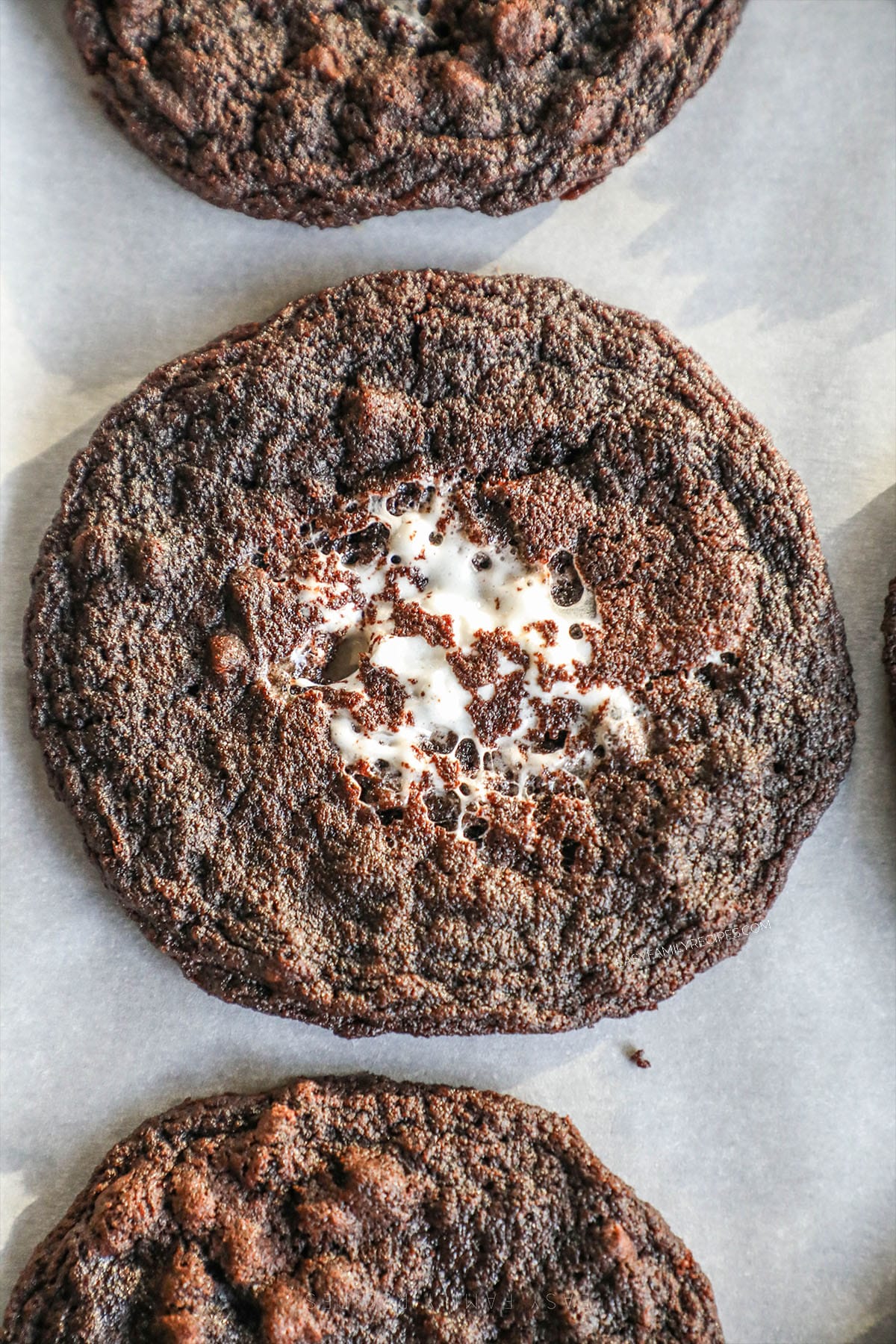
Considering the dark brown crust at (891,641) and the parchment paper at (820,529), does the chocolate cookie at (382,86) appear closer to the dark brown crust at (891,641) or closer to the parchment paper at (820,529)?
the parchment paper at (820,529)

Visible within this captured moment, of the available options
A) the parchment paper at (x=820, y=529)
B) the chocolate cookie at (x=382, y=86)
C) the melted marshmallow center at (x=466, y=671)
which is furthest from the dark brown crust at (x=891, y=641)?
the chocolate cookie at (x=382, y=86)

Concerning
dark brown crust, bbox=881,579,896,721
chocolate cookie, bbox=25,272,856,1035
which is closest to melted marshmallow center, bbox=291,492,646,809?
chocolate cookie, bbox=25,272,856,1035

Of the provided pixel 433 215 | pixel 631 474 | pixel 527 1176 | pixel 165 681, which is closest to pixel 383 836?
pixel 165 681

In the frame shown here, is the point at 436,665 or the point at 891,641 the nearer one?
the point at 436,665

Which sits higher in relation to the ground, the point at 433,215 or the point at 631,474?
the point at 433,215

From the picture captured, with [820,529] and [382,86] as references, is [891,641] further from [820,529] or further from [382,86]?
[382,86]

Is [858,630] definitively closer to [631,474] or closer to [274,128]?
[631,474]

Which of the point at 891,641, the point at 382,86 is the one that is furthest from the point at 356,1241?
the point at 382,86
